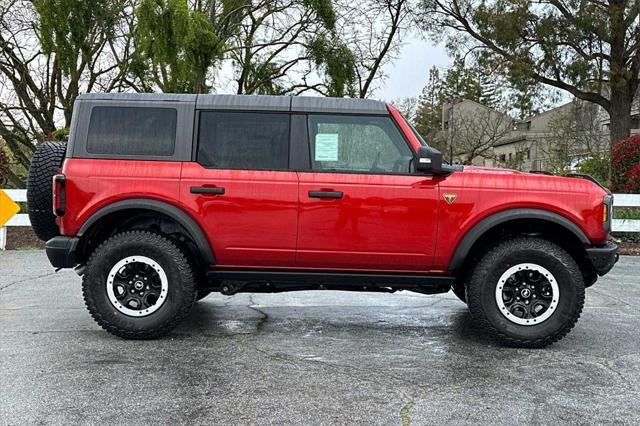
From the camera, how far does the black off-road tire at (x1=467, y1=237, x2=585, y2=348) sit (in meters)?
4.58

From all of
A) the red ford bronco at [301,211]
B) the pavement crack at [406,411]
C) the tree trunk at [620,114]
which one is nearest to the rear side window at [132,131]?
the red ford bronco at [301,211]

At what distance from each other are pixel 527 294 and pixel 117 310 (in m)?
3.26

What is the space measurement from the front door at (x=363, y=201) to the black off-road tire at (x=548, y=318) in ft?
1.57

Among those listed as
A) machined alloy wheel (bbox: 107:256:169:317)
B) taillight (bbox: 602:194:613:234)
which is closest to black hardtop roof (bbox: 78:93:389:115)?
machined alloy wheel (bbox: 107:256:169:317)

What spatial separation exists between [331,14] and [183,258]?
13.9 meters

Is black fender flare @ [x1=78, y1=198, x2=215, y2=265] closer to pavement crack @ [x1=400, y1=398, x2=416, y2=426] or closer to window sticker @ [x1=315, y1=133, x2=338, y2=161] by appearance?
window sticker @ [x1=315, y1=133, x2=338, y2=161]

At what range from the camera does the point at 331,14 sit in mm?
17109

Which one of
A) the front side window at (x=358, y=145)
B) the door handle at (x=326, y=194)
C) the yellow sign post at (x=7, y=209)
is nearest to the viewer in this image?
the door handle at (x=326, y=194)

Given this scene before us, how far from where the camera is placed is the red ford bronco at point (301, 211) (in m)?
4.61

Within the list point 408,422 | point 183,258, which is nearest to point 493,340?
point 408,422

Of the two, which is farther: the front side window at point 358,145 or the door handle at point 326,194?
the front side window at point 358,145

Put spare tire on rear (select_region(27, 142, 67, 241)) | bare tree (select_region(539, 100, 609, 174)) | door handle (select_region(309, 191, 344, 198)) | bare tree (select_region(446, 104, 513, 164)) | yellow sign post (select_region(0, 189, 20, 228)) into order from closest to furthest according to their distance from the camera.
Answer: door handle (select_region(309, 191, 344, 198)) < spare tire on rear (select_region(27, 142, 67, 241)) < yellow sign post (select_region(0, 189, 20, 228)) < bare tree (select_region(446, 104, 513, 164)) < bare tree (select_region(539, 100, 609, 174))

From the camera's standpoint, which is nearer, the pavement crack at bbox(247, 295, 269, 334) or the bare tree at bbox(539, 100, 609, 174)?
the pavement crack at bbox(247, 295, 269, 334)

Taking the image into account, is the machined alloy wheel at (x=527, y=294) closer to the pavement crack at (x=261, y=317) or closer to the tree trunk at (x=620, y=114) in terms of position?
the pavement crack at (x=261, y=317)
